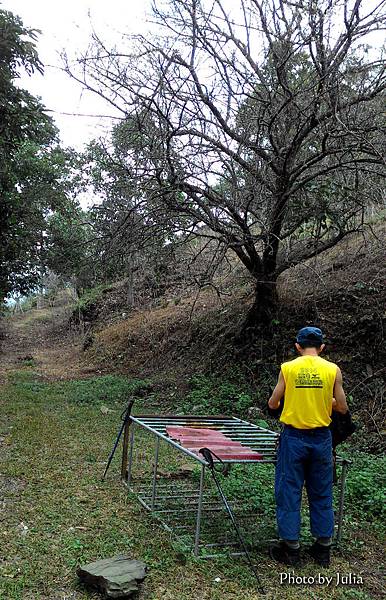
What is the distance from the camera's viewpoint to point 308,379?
13.1ft

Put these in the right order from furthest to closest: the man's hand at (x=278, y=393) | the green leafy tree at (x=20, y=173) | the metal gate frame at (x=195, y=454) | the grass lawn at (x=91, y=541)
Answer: the green leafy tree at (x=20, y=173) → the metal gate frame at (x=195, y=454) → the man's hand at (x=278, y=393) → the grass lawn at (x=91, y=541)

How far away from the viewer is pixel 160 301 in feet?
66.0

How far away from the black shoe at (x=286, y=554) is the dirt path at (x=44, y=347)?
1080 centimetres

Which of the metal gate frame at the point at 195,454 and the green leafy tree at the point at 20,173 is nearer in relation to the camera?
the metal gate frame at the point at 195,454

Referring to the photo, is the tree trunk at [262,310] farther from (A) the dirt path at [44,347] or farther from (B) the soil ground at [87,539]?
(A) the dirt path at [44,347]

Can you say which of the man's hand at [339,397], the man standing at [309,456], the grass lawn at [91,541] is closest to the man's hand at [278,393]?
the man standing at [309,456]

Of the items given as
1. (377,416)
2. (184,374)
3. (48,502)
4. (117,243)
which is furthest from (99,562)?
(184,374)

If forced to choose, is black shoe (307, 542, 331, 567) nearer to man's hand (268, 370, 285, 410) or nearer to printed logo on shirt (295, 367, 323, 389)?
man's hand (268, 370, 285, 410)

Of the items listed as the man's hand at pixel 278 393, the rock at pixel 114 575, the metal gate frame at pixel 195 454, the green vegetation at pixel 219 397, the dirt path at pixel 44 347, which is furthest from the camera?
the dirt path at pixel 44 347

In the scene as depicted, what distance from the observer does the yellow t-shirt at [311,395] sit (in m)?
3.96

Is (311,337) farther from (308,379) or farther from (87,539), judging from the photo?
(87,539)

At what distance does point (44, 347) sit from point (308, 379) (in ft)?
71.1

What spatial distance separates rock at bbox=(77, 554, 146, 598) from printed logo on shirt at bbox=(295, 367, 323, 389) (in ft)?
5.53

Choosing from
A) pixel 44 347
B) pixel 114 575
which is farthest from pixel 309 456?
pixel 44 347
